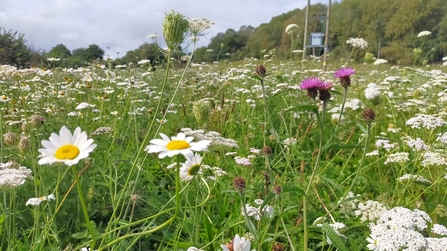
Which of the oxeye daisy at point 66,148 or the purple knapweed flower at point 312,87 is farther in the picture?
the purple knapweed flower at point 312,87

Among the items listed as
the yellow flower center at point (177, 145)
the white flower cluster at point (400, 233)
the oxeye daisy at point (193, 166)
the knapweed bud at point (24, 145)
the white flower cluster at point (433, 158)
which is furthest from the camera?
the white flower cluster at point (433, 158)

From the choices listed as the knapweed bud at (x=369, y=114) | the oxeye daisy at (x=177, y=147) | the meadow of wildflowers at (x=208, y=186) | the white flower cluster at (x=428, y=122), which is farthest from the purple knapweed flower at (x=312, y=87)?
the white flower cluster at (x=428, y=122)

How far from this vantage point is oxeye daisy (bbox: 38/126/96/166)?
0.76 meters

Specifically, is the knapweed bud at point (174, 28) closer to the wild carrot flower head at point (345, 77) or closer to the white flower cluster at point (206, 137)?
the white flower cluster at point (206, 137)

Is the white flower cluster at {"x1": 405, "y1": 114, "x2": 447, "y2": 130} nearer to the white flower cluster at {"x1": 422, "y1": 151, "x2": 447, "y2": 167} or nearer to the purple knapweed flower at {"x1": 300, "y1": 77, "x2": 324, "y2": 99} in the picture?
the white flower cluster at {"x1": 422, "y1": 151, "x2": 447, "y2": 167}

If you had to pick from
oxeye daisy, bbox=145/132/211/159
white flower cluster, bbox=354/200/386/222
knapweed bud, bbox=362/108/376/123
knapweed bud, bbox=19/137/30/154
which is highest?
knapweed bud, bbox=362/108/376/123

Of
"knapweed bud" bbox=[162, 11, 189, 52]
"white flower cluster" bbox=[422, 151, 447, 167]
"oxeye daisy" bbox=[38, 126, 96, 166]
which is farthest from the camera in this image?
"white flower cluster" bbox=[422, 151, 447, 167]

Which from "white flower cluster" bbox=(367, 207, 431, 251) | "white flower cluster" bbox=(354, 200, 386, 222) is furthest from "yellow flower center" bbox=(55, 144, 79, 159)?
"white flower cluster" bbox=(354, 200, 386, 222)

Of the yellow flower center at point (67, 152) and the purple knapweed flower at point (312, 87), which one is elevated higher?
the purple knapweed flower at point (312, 87)

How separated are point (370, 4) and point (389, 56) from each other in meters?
10.3

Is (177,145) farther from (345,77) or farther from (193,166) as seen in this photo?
(345,77)

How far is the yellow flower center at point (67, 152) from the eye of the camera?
2.54 ft

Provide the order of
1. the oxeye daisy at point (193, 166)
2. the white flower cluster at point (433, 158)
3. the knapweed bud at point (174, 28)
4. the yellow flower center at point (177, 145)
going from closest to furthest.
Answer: the yellow flower center at point (177, 145), the oxeye daisy at point (193, 166), the knapweed bud at point (174, 28), the white flower cluster at point (433, 158)

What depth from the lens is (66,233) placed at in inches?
69.6
